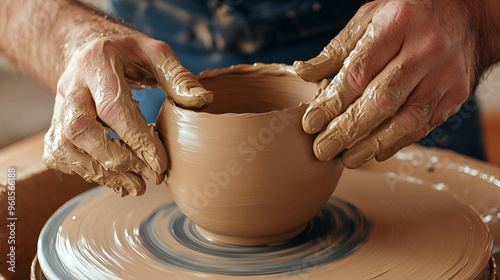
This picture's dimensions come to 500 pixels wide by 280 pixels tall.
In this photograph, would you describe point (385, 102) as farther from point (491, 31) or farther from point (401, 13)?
point (491, 31)

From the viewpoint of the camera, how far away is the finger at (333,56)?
97 cm

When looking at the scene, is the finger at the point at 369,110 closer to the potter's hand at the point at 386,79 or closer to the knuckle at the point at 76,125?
the potter's hand at the point at 386,79

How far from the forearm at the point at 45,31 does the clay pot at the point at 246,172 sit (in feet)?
1.61

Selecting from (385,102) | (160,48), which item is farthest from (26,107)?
(385,102)

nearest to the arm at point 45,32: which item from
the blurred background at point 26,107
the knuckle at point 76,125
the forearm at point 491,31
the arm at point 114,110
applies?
the arm at point 114,110

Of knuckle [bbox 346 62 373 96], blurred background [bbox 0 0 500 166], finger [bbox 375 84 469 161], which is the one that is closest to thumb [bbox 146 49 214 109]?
knuckle [bbox 346 62 373 96]

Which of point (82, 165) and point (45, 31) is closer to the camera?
point (82, 165)

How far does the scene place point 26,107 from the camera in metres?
Answer: 4.48

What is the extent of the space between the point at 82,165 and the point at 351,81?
18.6 inches

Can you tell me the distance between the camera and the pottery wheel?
34.7 inches

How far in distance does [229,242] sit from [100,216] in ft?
0.93

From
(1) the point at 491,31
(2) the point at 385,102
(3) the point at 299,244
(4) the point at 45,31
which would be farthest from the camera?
(4) the point at 45,31

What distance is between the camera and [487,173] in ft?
4.35

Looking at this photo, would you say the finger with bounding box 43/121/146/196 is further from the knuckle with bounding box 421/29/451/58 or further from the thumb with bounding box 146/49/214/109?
the knuckle with bounding box 421/29/451/58
